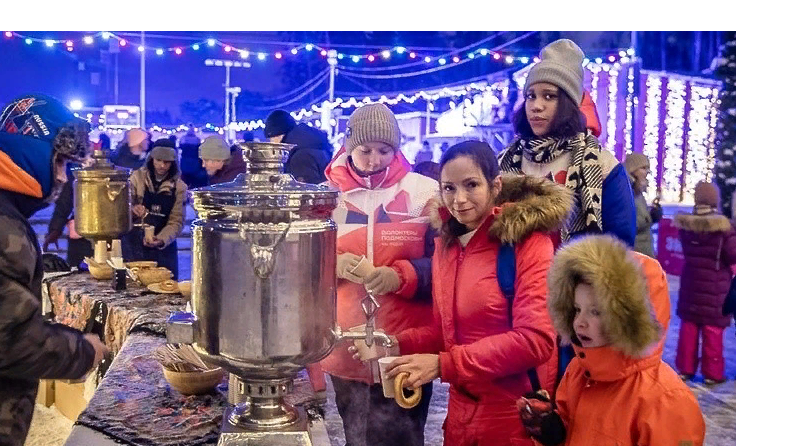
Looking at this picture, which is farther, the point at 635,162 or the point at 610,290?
the point at 635,162

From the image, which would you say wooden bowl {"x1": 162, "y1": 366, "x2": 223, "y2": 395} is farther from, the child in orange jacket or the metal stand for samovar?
the child in orange jacket

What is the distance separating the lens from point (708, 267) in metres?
3.62

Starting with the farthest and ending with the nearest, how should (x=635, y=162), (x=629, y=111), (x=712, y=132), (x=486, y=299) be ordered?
(x=629, y=111), (x=712, y=132), (x=635, y=162), (x=486, y=299)

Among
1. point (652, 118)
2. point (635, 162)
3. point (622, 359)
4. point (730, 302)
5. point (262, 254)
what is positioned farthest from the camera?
point (652, 118)

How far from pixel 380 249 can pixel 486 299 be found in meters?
0.48

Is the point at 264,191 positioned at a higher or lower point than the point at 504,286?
higher

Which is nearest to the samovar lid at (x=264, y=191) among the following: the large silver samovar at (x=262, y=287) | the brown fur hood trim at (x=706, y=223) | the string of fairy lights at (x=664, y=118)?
the large silver samovar at (x=262, y=287)

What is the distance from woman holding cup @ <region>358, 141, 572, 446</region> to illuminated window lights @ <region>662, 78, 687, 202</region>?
6.10 meters


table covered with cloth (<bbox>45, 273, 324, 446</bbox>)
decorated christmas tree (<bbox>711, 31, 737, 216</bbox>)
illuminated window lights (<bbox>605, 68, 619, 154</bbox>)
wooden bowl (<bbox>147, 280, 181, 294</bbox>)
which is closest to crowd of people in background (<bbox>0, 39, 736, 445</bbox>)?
table covered with cloth (<bbox>45, 273, 324, 446</bbox>)

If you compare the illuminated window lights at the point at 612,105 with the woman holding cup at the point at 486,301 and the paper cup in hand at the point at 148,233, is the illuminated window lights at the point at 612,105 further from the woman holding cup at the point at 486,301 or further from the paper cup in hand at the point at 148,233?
the woman holding cup at the point at 486,301

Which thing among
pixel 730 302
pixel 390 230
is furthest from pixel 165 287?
pixel 730 302

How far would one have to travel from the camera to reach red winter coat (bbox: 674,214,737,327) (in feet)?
11.8

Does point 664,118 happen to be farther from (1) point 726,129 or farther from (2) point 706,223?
(2) point 706,223
